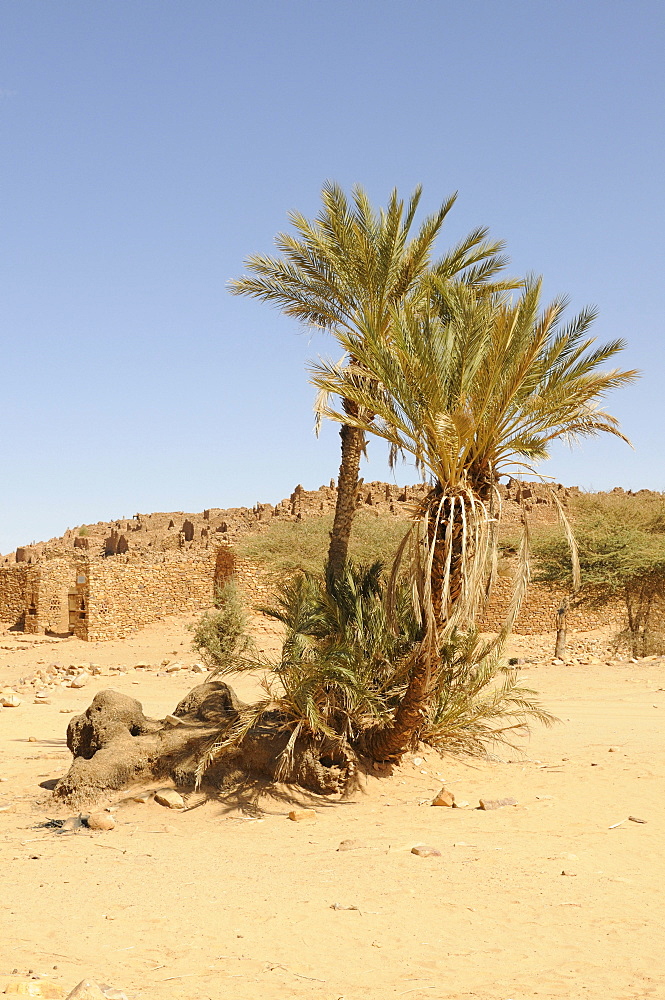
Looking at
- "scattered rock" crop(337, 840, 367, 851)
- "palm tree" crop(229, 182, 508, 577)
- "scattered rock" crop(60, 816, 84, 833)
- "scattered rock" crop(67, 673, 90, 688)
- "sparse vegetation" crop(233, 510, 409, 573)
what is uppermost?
"palm tree" crop(229, 182, 508, 577)

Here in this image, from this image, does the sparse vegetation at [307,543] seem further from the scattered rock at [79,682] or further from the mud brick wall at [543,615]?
the scattered rock at [79,682]

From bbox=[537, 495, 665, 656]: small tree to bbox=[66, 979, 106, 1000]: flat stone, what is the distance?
23342 millimetres

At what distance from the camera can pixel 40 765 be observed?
1091 centimetres

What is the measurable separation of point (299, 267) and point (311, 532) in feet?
71.3

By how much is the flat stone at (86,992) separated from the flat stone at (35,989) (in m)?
0.10

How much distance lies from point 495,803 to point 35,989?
541 centimetres

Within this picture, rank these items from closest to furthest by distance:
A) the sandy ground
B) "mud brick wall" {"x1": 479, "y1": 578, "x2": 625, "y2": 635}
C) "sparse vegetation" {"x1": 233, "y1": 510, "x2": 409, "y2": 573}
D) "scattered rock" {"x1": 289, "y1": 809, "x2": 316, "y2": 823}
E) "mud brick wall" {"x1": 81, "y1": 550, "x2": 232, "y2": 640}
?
the sandy ground < "scattered rock" {"x1": 289, "y1": 809, "x2": 316, "y2": 823} < "mud brick wall" {"x1": 81, "y1": 550, "x2": 232, "y2": 640} < "sparse vegetation" {"x1": 233, "y1": 510, "x2": 409, "y2": 573} < "mud brick wall" {"x1": 479, "y1": 578, "x2": 625, "y2": 635}

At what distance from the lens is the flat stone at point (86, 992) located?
12.9 ft

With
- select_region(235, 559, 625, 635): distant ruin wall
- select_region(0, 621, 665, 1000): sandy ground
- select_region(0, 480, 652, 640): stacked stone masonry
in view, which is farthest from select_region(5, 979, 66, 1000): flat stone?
select_region(235, 559, 625, 635): distant ruin wall

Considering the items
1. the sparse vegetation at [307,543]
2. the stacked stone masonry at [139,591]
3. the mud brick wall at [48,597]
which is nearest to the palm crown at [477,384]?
the stacked stone masonry at [139,591]

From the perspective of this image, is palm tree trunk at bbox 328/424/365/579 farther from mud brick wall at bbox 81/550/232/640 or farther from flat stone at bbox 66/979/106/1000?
mud brick wall at bbox 81/550/232/640

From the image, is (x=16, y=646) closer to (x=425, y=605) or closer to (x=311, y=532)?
(x=311, y=532)

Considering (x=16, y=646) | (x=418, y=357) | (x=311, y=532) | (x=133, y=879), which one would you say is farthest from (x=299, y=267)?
(x=311, y=532)

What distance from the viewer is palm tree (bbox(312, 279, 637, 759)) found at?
8148 millimetres
